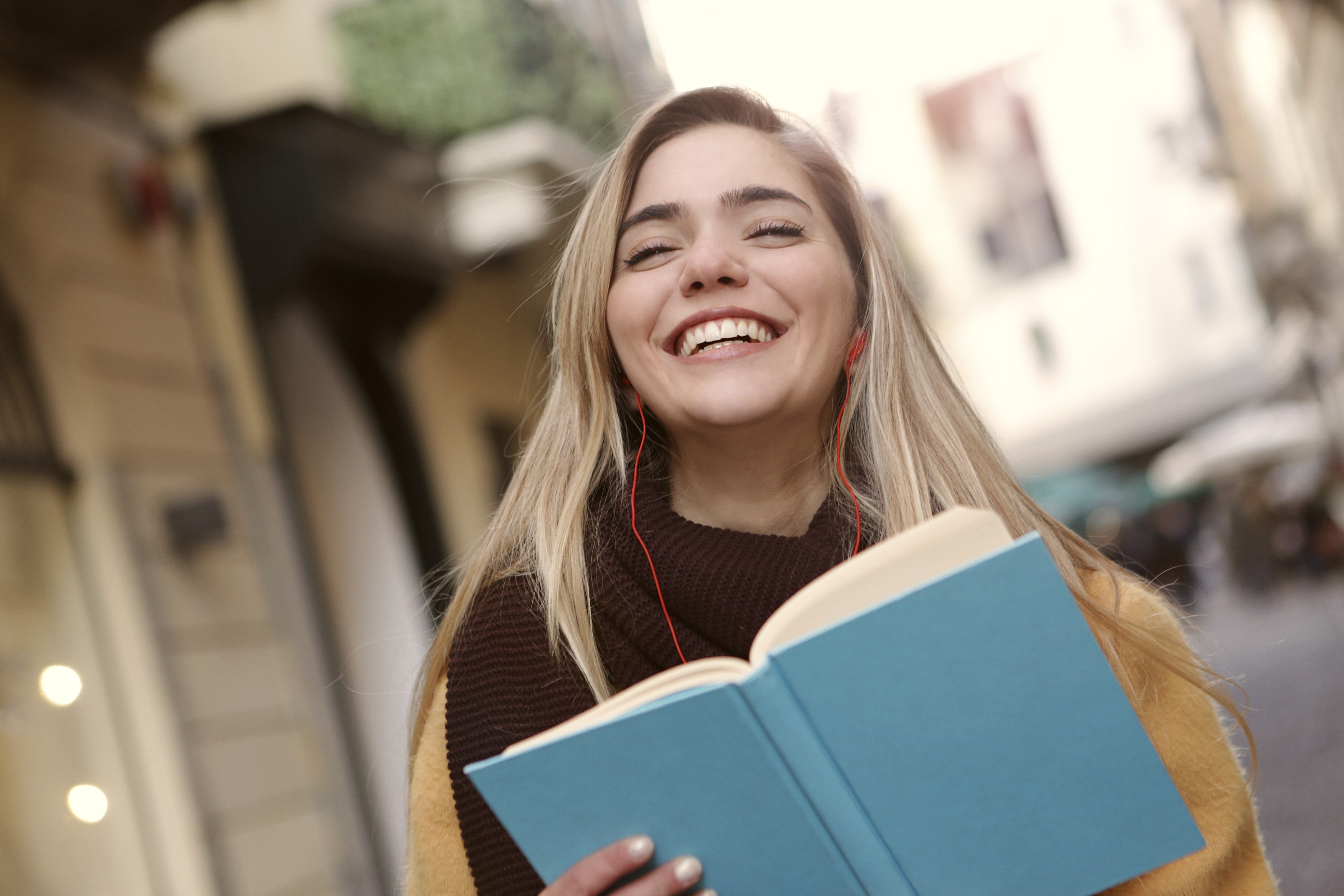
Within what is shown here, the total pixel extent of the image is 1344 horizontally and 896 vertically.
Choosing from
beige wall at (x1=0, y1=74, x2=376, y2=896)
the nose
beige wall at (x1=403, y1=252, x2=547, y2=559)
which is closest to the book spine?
the nose

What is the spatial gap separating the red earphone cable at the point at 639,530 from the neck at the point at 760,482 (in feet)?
0.27

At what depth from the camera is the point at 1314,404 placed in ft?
81.6

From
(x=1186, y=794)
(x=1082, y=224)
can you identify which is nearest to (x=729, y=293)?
(x=1186, y=794)

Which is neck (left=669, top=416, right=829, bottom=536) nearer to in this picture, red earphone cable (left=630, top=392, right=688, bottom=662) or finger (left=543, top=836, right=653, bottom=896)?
red earphone cable (left=630, top=392, right=688, bottom=662)

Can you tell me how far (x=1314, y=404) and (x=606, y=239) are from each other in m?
25.9

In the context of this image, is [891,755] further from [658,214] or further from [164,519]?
[164,519]

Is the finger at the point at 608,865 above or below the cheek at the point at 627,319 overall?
below

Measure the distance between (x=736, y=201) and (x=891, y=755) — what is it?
3.18 ft

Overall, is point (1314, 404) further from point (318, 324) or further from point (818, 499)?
point (818, 499)

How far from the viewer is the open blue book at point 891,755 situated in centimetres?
126

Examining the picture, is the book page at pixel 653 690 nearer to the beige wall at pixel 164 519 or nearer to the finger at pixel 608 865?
the finger at pixel 608 865

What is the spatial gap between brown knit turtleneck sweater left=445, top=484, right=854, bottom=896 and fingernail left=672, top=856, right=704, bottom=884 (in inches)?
17.7

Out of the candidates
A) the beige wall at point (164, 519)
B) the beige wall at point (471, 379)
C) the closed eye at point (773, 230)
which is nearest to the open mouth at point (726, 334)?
the closed eye at point (773, 230)

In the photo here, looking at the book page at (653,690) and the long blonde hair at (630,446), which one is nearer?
the book page at (653,690)
